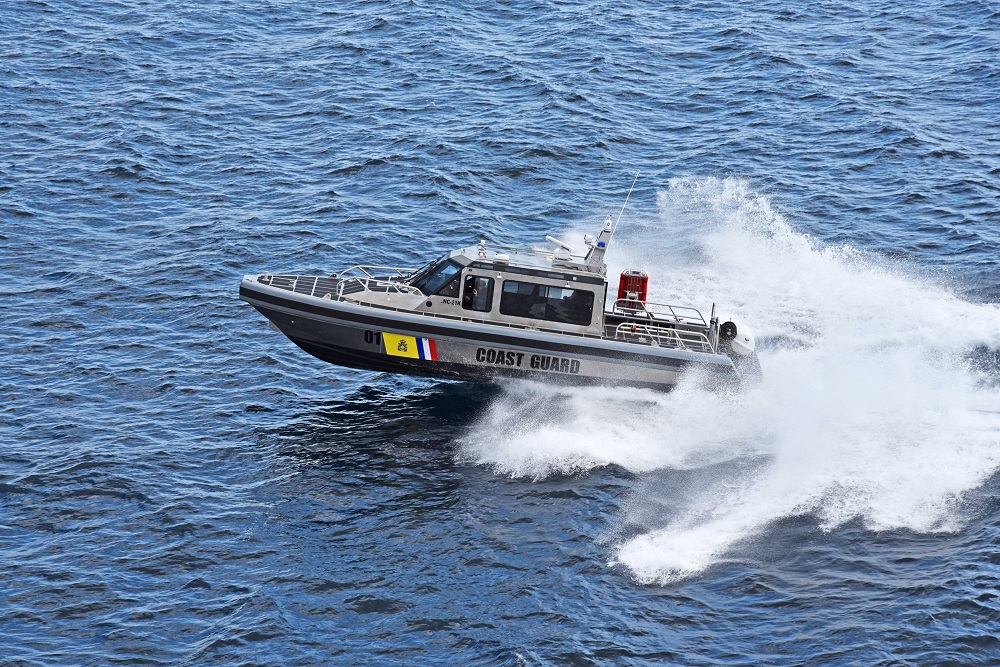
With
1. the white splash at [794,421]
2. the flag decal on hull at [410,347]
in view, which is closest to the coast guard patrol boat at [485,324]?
the flag decal on hull at [410,347]

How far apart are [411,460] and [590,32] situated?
29.3 m

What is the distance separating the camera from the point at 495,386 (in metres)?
25.9

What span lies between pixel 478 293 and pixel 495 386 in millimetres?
2530

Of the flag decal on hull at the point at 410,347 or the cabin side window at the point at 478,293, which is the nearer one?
the flag decal on hull at the point at 410,347

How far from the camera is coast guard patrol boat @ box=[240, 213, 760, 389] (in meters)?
24.2

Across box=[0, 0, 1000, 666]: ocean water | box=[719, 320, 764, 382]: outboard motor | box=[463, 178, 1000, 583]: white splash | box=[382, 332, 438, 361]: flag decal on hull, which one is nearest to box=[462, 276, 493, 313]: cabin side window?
box=[382, 332, 438, 361]: flag decal on hull

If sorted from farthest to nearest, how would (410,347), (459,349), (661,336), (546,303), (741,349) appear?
(741,349) < (661,336) < (546,303) < (459,349) < (410,347)

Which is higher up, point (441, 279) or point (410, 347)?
point (441, 279)

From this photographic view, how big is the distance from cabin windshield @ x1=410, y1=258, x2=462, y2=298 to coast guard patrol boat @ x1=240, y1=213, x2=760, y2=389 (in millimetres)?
22

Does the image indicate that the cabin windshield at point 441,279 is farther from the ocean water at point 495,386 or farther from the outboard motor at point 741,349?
the outboard motor at point 741,349

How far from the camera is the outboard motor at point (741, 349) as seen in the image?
82.1 feet

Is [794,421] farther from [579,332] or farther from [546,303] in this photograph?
[546,303]

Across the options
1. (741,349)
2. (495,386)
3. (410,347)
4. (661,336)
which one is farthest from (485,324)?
(741,349)

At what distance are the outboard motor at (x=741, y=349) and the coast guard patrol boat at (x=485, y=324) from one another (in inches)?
5.1
